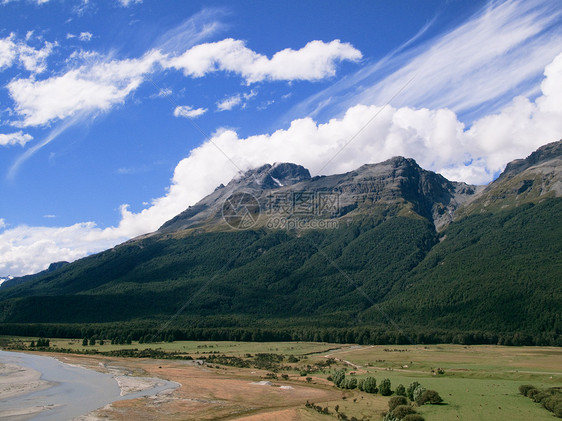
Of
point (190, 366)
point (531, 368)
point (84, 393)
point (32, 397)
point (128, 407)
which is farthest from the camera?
point (190, 366)

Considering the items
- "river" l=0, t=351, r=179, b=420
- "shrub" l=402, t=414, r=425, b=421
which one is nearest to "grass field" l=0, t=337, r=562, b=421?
"shrub" l=402, t=414, r=425, b=421

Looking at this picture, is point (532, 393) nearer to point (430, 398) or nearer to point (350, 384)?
point (430, 398)

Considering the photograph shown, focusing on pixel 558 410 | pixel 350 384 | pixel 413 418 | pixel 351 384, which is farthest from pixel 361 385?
pixel 558 410

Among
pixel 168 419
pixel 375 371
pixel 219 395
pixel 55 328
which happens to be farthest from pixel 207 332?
pixel 168 419

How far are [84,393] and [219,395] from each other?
21.8 metres

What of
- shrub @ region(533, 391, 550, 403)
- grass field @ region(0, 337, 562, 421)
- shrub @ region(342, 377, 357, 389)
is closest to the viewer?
grass field @ region(0, 337, 562, 421)

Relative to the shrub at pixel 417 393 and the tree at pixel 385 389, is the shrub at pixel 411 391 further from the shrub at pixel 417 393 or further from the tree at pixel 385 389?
the tree at pixel 385 389

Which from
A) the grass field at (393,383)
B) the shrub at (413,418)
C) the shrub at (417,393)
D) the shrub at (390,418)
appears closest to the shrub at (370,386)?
the grass field at (393,383)

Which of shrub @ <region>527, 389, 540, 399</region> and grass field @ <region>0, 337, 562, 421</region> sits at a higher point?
shrub @ <region>527, 389, 540, 399</region>

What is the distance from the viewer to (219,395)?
224 ft

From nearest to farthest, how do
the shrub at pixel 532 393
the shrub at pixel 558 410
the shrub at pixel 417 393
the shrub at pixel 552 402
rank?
1. the shrub at pixel 558 410
2. the shrub at pixel 552 402
3. the shrub at pixel 532 393
4. the shrub at pixel 417 393

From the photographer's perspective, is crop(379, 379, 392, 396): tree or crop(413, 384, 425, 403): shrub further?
crop(379, 379, 392, 396): tree

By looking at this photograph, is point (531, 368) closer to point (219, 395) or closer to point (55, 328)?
point (219, 395)

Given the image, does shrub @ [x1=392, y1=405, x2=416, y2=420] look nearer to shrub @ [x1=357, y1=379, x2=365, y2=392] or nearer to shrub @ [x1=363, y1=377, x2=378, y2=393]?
shrub @ [x1=363, y1=377, x2=378, y2=393]
